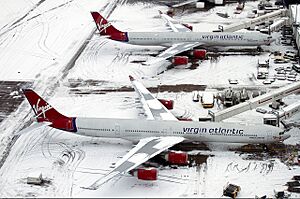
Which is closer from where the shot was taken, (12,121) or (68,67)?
(12,121)

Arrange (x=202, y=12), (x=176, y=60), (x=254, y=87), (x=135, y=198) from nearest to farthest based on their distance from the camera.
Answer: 1. (x=135, y=198)
2. (x=254, y=87)
3. (x=176, y=60)
4. (x=202, y=12)

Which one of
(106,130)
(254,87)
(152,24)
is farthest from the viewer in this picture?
(152,24)

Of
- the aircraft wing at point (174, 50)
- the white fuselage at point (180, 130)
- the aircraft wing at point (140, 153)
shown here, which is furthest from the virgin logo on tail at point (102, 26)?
the aircraft wing at point (140, 153)

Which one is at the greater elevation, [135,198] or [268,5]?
[268,5]

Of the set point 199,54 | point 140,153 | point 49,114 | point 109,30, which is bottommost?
point 140,153

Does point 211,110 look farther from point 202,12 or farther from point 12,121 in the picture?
point 202,12

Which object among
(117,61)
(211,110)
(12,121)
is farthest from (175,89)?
(12,121)

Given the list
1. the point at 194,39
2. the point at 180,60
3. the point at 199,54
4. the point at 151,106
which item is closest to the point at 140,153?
the point at 151,106

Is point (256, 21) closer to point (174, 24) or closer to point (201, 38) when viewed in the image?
point (201, 38)
